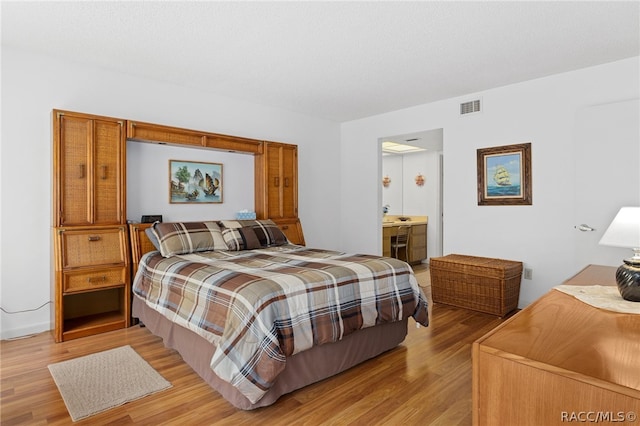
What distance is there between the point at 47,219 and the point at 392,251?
4.90 metres

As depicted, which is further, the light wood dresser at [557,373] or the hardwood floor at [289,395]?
the hardwood floor at [289,395]

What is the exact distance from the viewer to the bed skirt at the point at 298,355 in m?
2.11

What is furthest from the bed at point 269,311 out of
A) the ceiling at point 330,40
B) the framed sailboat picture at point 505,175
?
the framed sailboat picture at point 505,175

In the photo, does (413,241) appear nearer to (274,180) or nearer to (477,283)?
(477,283)

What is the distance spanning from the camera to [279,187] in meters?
4.81

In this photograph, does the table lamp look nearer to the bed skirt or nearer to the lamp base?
the lamp base

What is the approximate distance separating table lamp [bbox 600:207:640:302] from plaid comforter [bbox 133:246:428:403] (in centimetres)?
134

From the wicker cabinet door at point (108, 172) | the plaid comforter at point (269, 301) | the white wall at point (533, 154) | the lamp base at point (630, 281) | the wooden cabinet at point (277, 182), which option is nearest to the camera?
the lamp base at point (630, 281)

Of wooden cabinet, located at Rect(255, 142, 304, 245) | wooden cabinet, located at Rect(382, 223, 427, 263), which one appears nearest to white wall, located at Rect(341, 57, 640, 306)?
wooden cabinet, located at Rect(382, 223, 427, 263)

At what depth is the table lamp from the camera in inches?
60.1

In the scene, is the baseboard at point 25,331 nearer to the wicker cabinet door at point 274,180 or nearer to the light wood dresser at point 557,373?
the wicker cabinet door at point 274,180

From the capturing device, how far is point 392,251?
6.39 m

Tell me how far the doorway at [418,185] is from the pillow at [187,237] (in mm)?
3700

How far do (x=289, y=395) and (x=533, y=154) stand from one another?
11.4 feet
